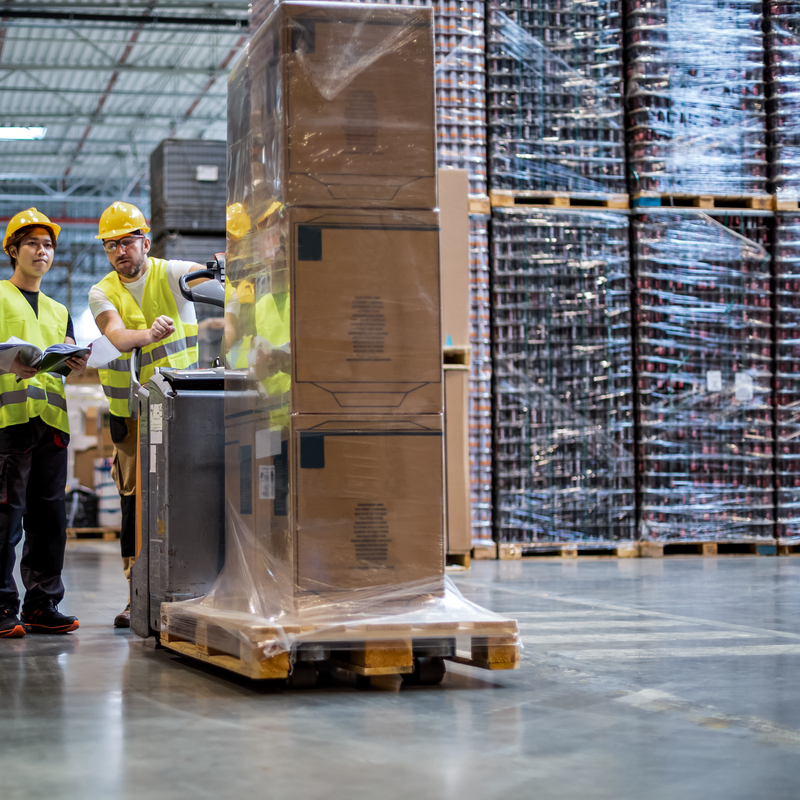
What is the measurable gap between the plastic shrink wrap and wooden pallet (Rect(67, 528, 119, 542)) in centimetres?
787

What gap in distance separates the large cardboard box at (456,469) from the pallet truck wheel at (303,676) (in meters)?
4.35

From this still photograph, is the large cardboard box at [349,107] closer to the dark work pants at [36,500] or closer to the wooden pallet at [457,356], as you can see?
the dark work pants at [36,500]

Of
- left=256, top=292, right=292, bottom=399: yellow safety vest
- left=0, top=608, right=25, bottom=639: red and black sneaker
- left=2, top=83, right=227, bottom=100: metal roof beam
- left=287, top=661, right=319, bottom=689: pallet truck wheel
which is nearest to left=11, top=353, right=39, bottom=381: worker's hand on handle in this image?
left=0, top=608, right=25, bottom=639: red and black sneaker

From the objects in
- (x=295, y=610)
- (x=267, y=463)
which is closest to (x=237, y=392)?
(x=267, y=463)

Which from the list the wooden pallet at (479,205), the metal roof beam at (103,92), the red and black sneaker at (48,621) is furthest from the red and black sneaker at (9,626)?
the metal roof beam at (103,92)

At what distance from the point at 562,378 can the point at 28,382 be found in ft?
14.5

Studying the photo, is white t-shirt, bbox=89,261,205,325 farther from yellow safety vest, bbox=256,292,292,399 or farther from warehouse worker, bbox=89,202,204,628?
yellow safety vest, bbox=256,292,292,399

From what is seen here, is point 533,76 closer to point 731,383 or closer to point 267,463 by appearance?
point 731,383

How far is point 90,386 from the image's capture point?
38.2ft

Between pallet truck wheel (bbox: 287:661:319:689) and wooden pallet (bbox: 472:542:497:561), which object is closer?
pallet truck wheel (bbox: 287:661:319:689)

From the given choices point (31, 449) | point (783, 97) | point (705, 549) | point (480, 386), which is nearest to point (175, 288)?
point (31, 449)

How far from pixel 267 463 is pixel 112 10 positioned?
15080 mm

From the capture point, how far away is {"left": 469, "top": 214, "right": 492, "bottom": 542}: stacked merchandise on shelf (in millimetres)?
8055

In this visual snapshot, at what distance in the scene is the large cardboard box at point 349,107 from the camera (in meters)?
3.43
